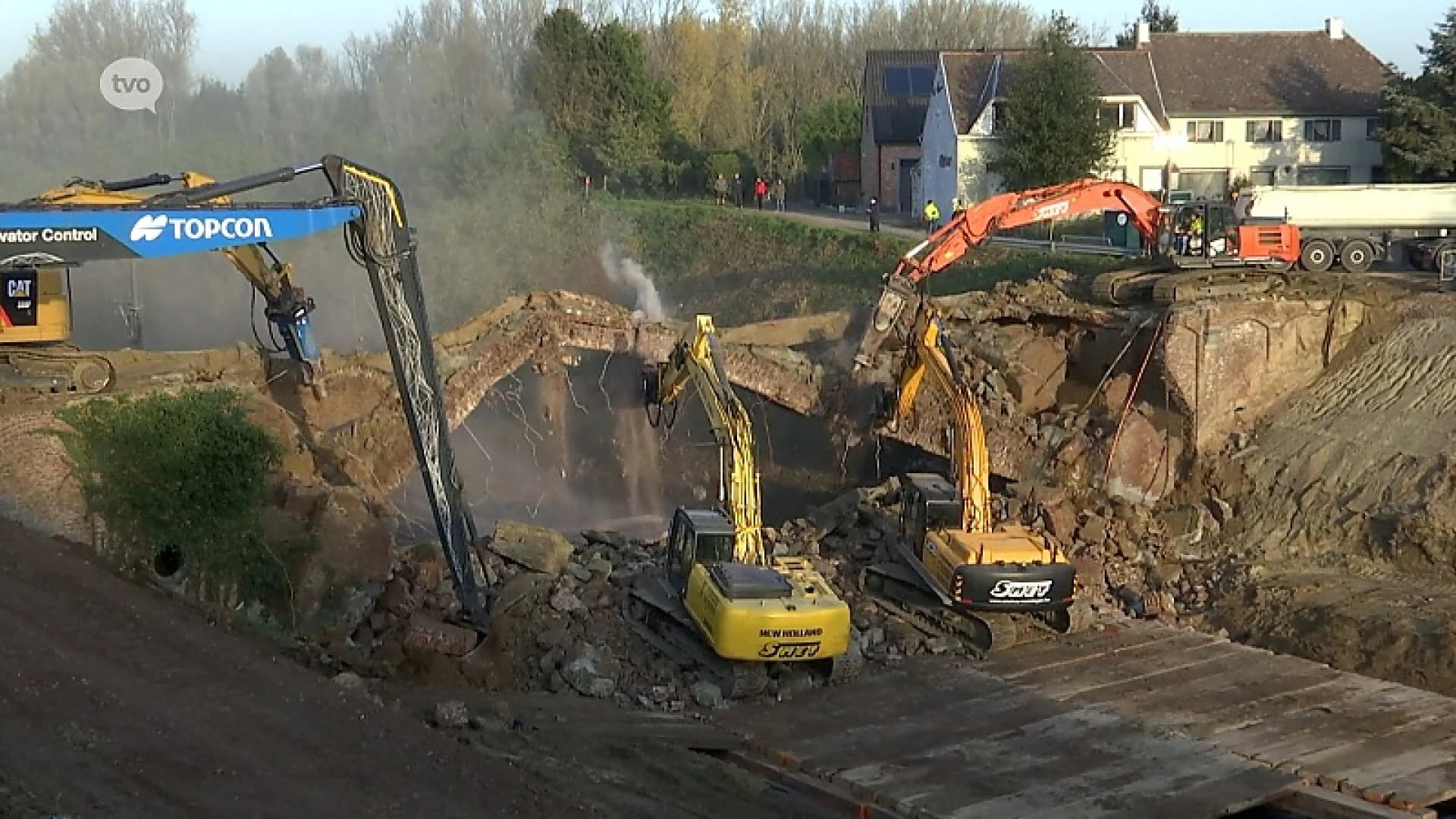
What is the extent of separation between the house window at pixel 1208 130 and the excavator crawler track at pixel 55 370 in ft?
121

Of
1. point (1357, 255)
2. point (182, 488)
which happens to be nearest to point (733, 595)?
point (182, 488)

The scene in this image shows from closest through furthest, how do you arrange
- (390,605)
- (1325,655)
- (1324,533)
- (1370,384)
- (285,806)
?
(285,806), (390,605), (1325,655), (1324,533), (1370,384)

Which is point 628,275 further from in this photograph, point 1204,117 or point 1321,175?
point 1321,175

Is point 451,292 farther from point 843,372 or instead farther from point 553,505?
point 843,372

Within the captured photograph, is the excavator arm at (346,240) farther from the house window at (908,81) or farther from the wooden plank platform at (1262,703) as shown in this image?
the house window at (908,81)

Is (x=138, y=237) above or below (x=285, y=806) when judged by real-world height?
above

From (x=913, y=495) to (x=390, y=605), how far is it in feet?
23.5

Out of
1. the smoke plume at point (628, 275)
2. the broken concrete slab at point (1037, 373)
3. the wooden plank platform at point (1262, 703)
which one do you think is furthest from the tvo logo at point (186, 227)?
the smoke plume at point (628, 275)

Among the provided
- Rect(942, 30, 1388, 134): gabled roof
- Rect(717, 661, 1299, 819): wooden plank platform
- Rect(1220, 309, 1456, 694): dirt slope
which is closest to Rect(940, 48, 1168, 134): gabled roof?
Rect(942, 30, 1388, 134): gabled roof

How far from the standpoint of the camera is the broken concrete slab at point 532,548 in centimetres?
2188

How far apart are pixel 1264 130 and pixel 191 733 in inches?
1770

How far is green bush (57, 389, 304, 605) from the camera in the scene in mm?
18047

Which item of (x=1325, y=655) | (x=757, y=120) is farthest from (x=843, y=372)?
(x=757, y=120)

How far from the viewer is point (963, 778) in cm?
→ 1659
